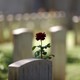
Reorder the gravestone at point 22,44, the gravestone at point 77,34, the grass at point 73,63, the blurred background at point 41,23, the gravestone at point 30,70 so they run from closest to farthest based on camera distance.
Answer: the gravestone at point 30,70
the gravestone at point 22,44
the grass at point 73,63
the blurred background at point 41,23
the gravestone at point 77,34

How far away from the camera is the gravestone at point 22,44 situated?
27.6ft

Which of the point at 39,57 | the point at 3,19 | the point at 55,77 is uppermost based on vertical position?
the point at 3,19

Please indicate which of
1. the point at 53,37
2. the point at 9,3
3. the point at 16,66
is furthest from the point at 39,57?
the point at 9,3

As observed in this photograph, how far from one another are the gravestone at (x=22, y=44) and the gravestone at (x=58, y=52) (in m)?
0.84

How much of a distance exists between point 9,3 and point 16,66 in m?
22.4

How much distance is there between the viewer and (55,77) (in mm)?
9562

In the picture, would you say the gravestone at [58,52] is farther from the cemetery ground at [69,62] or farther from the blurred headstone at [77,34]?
the blurred headstone at [77,34]

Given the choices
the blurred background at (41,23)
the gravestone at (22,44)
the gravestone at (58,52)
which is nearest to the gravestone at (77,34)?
the blurred background at (41,23)

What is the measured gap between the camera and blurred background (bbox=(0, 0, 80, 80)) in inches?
435

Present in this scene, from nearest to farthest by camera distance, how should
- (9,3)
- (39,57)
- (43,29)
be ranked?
(39,57), (43,29), (9,3)

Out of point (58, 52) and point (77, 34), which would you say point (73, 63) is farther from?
point (77, 34)

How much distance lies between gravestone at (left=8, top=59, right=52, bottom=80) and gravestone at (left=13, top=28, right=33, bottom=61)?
2203mm

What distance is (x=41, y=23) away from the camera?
747 inches

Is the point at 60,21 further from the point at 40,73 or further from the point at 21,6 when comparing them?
the point at 40,73
